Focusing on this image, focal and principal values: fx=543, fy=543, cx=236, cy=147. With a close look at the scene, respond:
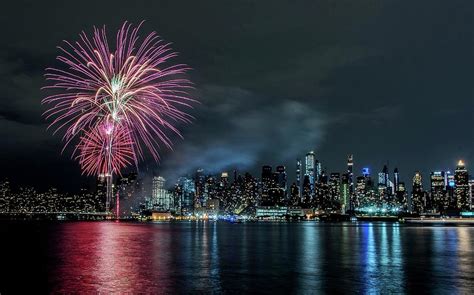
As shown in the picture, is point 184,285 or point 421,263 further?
point 421,263

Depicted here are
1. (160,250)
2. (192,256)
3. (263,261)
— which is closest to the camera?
(263,261)

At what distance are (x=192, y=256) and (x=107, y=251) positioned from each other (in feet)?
32.8

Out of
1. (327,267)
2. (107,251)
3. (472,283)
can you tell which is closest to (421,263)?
(327,267)

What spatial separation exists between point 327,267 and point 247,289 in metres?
14.9

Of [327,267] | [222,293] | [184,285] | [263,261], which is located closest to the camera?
[222,293]

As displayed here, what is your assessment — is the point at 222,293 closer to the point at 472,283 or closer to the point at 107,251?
the point at 472,283

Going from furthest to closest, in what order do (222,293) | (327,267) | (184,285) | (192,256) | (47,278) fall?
1. (192,256)
2. (327,267)
3. (47,278)
4. (184,285)
5. (222,293)

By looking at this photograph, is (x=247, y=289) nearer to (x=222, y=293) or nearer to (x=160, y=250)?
(x=222, y=293)

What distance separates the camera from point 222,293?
32.0 metres

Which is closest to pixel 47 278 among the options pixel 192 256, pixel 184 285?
pixel 184 285

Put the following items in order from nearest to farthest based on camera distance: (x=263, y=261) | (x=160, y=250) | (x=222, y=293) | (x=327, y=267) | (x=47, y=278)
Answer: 1. (x=222, y=293)
2. (x=47, y=278)
3. (x=327, y=267)
4. (x=263, y=261)
5. (x=160, y=250)

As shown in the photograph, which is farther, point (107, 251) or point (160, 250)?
point (160, 250)

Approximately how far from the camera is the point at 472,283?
36.8 meters

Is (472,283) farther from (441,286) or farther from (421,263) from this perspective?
(421,263)
